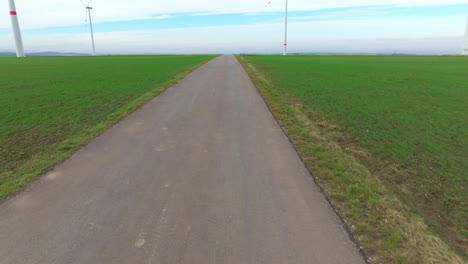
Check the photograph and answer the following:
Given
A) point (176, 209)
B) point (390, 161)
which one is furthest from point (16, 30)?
point (390, 161)

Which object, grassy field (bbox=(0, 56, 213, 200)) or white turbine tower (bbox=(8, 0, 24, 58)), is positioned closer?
grassy field (bbox=(0, 56, 213, 200))

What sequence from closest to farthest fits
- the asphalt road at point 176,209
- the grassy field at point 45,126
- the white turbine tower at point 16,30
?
the asphalt road at point 176,209
the grassy field at point 45,126
the white turbine tower at point 16,30

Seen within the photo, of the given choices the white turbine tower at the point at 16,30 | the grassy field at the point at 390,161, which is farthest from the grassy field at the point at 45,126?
the white turbine tower at the point at 16,30

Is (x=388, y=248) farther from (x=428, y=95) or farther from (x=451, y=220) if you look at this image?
(x=428, y=95)

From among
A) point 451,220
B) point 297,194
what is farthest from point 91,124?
point 451,220

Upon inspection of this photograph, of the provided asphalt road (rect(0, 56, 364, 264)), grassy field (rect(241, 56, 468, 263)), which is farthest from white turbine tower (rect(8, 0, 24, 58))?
asphalt road (rect(0, 56, 364, 264))

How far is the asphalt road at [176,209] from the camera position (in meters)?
3.58

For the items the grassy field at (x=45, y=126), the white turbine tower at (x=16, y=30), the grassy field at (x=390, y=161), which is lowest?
the grassy field at (x=390, y=161)

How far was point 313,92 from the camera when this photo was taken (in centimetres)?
Result: 1809

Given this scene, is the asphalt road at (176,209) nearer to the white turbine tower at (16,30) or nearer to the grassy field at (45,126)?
the grassy field at (45,126)

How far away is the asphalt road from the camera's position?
3584 mm

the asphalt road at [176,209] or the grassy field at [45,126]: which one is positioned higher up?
the grassy field at [45,126]

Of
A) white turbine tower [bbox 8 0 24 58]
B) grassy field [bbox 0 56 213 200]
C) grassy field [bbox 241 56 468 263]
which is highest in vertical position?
white turbine tower [bbox 8 0 24 58]

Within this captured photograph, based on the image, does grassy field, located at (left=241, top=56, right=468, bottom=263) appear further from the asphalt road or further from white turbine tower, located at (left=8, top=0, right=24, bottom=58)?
white turbine tower, located at (left=8, top=0, right=24, bottom=58)
